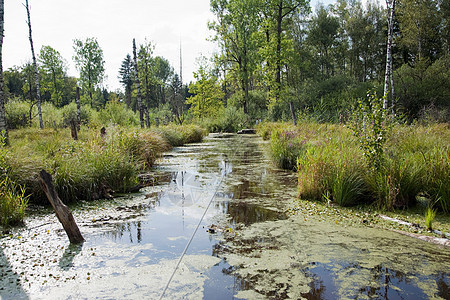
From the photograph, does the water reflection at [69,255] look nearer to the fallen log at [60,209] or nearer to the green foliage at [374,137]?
the fallen log at [60,209]

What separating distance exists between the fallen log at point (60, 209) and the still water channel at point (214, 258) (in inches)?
5.2

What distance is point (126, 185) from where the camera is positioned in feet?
18.0

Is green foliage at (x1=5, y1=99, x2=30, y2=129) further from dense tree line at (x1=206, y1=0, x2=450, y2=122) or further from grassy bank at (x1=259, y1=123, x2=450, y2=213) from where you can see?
grassy bank at (x1=259, y1=123, x2=450, y2=213)

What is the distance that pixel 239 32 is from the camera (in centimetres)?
2339

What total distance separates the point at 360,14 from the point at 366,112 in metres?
31.1

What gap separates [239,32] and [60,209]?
22.9 metres

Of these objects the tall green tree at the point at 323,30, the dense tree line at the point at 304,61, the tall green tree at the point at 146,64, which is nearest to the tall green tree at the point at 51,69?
the dense tree line at the point at 304,61

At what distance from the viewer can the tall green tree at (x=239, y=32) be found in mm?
22688

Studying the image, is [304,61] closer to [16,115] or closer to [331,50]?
[331,50]

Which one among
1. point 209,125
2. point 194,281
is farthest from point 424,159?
point 209,125

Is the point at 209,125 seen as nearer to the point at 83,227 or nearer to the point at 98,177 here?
the point at 98,177

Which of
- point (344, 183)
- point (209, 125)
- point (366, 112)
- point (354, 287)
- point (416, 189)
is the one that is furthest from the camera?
point (209, 125)

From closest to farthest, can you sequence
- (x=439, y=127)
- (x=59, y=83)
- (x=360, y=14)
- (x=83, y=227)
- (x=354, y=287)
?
1. (x=354, y=287)
2. (x=83, y=227)
3. (x=439, y=127)
4. (x=360, y=14)
5. (x=59, y=83)

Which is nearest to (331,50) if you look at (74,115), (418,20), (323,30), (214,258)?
(323,30)
